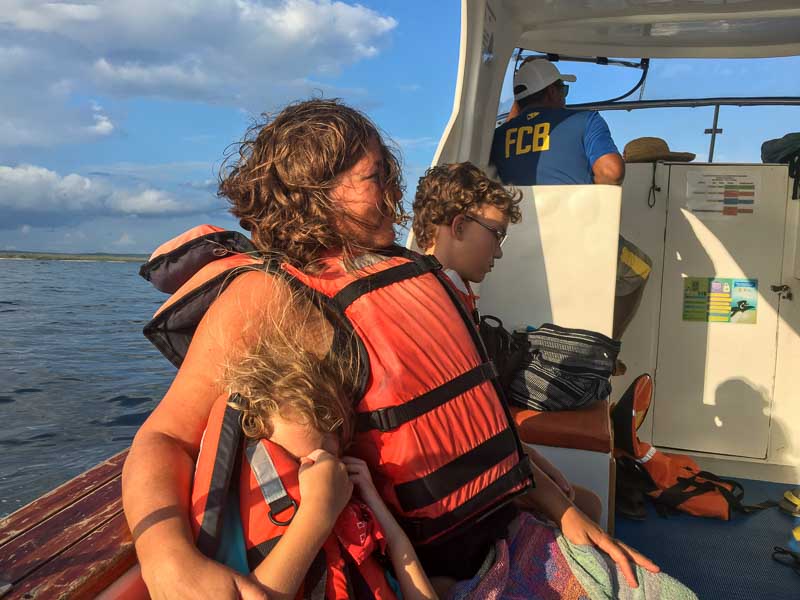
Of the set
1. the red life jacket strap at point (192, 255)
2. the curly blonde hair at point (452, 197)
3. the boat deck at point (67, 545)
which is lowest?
the boat deck at point (67, 545)

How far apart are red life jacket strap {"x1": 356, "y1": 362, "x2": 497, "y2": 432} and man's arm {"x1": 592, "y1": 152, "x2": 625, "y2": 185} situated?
2139mm

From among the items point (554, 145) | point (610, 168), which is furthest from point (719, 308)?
point (554, 145)

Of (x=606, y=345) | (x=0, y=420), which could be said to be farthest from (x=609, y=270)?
(x=0, y=420)

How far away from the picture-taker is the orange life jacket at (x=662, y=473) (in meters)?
3.10

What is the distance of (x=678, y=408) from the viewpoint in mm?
3879

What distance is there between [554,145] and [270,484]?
8.67 feet

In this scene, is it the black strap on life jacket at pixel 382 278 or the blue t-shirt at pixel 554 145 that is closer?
the black strap on life jacket at pixel 382 278

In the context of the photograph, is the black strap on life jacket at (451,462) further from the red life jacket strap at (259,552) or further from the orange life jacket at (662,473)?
the orange life jacket at (662,473)

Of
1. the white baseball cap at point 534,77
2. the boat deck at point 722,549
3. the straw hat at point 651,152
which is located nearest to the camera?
the boat deck at point 722,549

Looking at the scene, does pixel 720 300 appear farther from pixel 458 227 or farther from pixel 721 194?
pixel 458 227

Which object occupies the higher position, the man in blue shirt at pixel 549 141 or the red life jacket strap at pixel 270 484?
the man in blue shirt at pixel 549 141

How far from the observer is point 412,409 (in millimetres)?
1190

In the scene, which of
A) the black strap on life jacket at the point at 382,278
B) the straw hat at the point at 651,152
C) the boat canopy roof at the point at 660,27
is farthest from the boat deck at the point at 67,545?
the straw hat at the point at 651,152

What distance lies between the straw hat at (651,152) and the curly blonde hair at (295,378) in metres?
3.30
